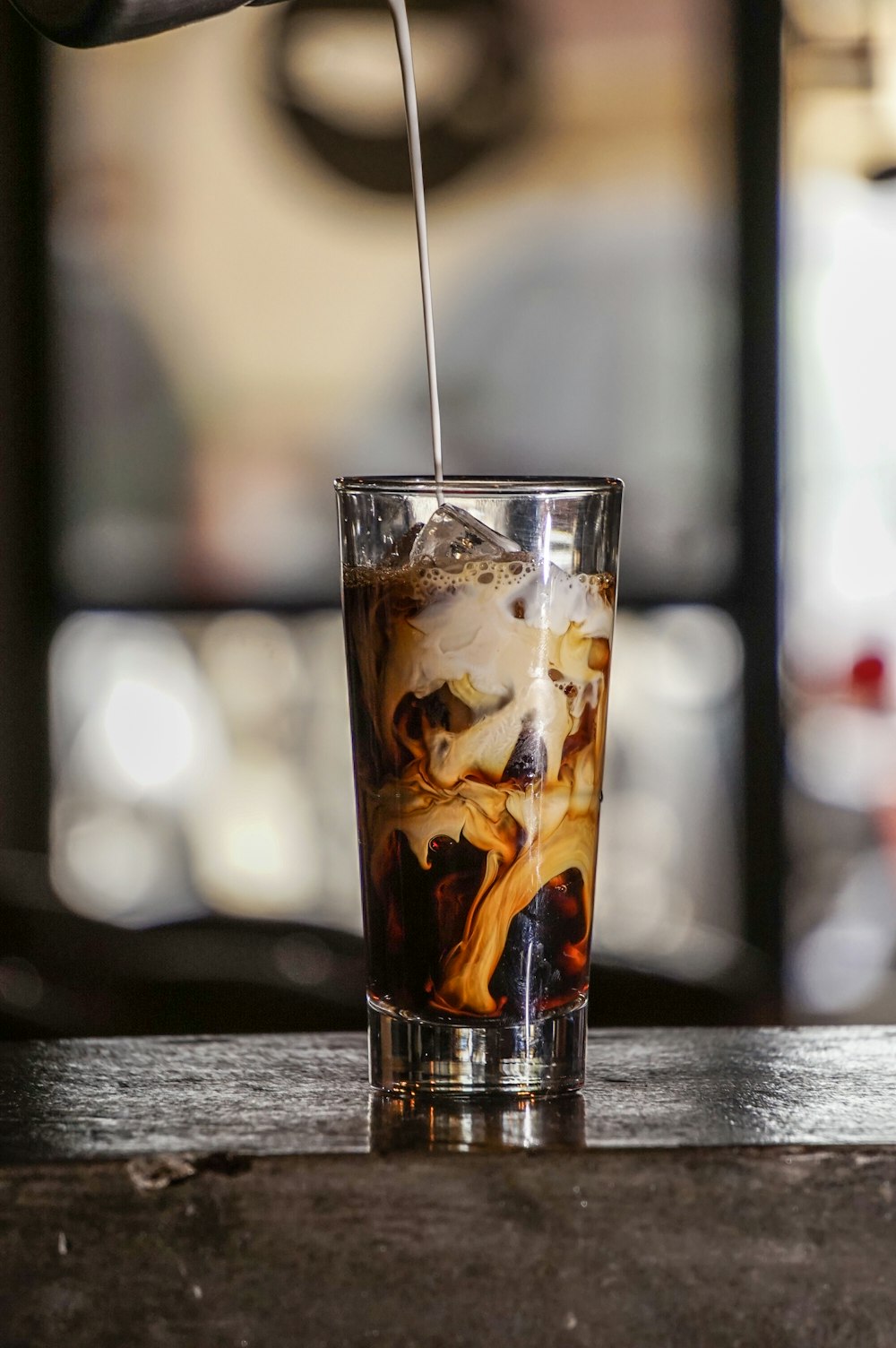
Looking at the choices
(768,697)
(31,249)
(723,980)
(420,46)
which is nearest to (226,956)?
(723,980)

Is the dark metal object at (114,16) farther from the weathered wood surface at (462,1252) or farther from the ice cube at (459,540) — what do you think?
the weathered wood surface at (462,1252)

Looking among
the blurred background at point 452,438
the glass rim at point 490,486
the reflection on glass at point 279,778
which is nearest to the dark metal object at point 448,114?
the blurred background at point 452,438

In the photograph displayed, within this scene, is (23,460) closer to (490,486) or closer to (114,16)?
(114,16)

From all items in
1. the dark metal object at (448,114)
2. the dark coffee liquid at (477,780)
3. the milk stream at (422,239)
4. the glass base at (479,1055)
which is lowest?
the glass base at (479,1055)

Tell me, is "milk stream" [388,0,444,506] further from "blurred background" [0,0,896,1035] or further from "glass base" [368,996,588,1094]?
"blurred background" [0,0,896,1035]

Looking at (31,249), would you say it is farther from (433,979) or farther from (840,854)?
(433,979)

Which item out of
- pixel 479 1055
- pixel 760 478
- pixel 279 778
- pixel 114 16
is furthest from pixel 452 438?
pixel 479 1055

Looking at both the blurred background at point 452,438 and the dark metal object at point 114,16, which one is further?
the blurred background at point 452,438
